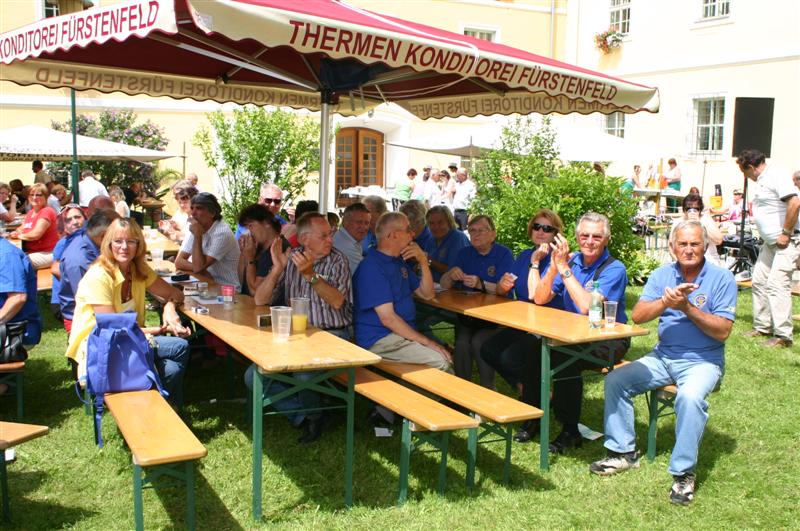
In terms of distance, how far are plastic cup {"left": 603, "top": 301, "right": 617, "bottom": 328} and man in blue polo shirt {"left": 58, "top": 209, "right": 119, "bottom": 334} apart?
10.9ft

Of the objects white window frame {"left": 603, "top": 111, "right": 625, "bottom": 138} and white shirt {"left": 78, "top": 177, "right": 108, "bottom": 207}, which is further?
white window frame {"left": 603, "top": 111, "right": 625, "bottom": 138}

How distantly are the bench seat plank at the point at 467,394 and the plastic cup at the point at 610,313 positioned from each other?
0.77 m

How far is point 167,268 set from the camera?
6969 millimetres

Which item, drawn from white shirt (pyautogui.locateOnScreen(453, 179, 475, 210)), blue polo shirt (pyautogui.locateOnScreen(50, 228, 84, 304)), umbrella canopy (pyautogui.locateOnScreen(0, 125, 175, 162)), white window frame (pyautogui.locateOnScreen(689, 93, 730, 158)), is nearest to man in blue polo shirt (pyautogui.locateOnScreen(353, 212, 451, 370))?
blue polo shirt (pyautogui.locateOnScreen(50, 228, 84, 304))

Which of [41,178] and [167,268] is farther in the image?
[41,178]

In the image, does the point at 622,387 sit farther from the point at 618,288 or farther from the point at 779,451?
the point at 779,451

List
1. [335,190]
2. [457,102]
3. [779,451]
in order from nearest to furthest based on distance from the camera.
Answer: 1. [779,451]
2. [457,102]
3. [335,190]

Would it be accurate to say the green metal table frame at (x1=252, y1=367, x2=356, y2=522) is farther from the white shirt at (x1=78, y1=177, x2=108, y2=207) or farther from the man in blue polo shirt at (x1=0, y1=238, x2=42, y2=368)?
the white shirt at (x1=78, y1=177, x2=108, y2=207)

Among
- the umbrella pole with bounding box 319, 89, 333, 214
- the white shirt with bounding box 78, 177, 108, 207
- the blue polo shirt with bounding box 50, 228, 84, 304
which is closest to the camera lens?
the umbrella pole with bounding box 319, 89, 333, 214

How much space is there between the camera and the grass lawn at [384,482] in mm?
3893

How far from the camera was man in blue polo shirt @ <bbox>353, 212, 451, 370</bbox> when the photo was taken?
483 cm

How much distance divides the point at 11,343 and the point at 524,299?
11.3 ft

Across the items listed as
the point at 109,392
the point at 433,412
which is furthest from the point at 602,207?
the point at 109,392

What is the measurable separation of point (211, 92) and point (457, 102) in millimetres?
2325
